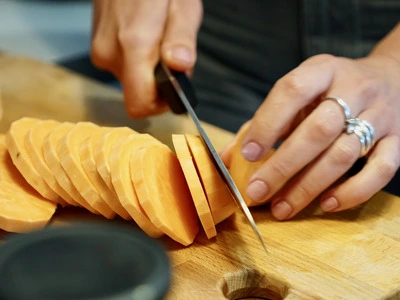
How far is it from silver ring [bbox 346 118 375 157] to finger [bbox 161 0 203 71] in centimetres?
52

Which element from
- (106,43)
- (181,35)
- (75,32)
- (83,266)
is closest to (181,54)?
(181,35)

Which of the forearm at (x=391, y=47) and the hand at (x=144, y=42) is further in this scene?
the hand at (x=144, y=42)

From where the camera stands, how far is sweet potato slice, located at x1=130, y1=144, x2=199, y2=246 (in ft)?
4.01

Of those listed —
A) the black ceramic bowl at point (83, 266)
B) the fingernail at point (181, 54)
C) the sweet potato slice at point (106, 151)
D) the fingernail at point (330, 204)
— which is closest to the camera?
the black ceramic bowl at point (83, 266)

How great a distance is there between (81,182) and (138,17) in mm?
652

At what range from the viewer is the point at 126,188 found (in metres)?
1.23

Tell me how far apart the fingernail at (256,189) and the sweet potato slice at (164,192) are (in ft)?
0.37

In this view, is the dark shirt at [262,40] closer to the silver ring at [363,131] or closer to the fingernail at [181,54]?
the fingernail at [181,54]

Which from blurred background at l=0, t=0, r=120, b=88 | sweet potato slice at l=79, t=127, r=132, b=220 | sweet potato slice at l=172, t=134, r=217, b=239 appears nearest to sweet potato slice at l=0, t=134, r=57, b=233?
sweet potato slice at l=79, t=127, r=132, b=220

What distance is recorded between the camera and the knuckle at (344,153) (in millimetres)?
Answer: 1331

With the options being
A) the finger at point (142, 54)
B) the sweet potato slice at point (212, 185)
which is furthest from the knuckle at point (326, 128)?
the finger at point (142, 54)

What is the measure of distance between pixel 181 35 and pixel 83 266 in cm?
120

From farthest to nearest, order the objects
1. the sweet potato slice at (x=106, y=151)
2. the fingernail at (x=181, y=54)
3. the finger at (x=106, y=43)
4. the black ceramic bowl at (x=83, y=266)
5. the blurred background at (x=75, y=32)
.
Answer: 1. the blurred background at (x=75, y=32)
2. the finger at (x=106, y=43)
3. the fingernail at (x=181, y=54)
4. the sweet potato slice at (x=106, y=151)
5. the black ceramic bowl at (x=83, y=266)

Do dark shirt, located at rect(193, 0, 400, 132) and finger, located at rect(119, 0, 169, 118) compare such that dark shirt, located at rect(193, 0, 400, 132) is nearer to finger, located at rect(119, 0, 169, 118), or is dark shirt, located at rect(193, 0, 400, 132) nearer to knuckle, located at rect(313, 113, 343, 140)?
finger, located at rect(119, 0, 169, 118)
